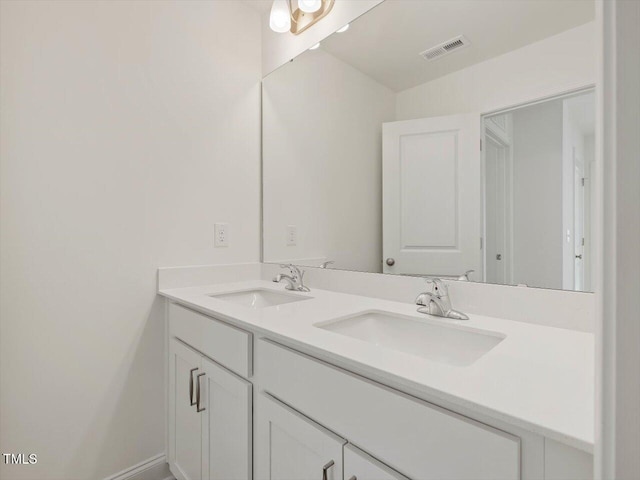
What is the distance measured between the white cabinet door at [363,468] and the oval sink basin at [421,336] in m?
0.35

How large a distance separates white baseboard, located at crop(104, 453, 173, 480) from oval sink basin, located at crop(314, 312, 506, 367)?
111cm

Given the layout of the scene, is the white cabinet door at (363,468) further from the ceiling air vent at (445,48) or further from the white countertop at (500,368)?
the ceiling air vent at (445,48)

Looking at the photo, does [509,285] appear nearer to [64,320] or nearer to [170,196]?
[170,196]

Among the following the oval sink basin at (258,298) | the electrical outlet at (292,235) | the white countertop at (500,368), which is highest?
the electrical outlet at (292,235)

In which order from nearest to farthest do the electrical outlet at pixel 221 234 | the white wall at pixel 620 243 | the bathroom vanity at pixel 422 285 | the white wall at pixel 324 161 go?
the white wall at pixel 620 243 < the bathroom vanity at pixel 422 285 < the white wall at pixel 324 161 < the electrical outlet at pixel 221 234

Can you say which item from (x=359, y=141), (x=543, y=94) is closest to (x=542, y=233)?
(x=543, y=94)

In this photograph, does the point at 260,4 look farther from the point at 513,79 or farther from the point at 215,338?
the point at 215,338

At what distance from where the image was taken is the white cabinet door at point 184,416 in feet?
4.10

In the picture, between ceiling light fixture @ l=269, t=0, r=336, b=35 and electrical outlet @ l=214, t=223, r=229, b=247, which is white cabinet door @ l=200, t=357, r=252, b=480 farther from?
ceiling light fixture @ l=269, t=0, r=336, b=35

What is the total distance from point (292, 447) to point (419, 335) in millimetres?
482

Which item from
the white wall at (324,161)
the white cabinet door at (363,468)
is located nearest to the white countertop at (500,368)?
the white cabinet door at (363,468)

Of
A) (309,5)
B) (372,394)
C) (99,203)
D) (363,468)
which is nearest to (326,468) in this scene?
(363,468)

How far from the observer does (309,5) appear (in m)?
1.54

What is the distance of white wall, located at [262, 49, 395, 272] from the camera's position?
4.54 feet
